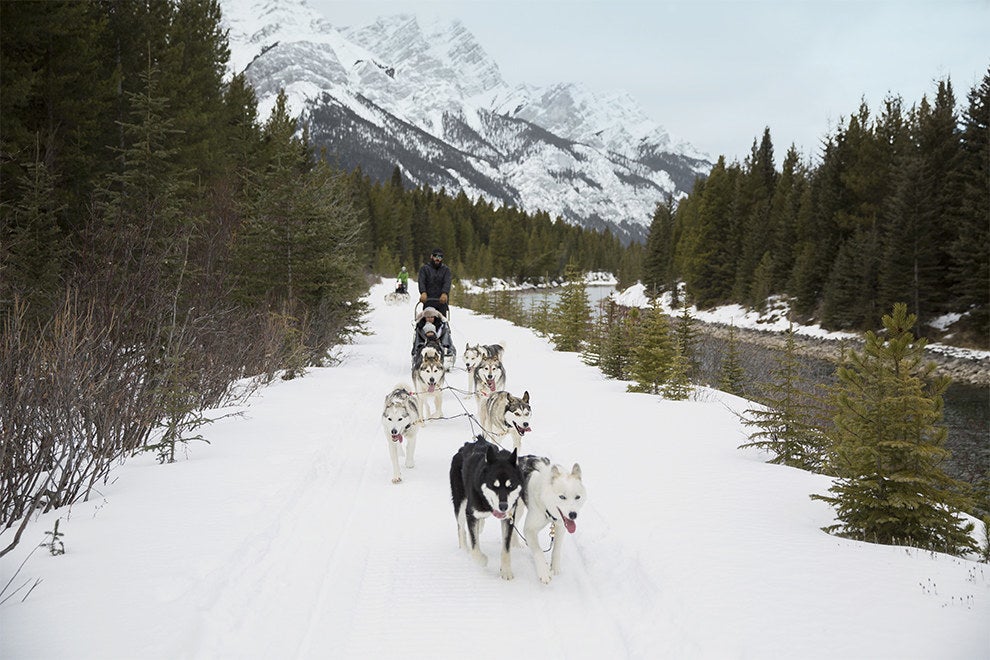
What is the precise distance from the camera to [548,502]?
352 centimetres

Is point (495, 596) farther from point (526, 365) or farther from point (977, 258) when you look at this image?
point (977, 258)

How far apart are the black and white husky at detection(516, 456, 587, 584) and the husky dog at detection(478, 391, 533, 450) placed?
1880 mm

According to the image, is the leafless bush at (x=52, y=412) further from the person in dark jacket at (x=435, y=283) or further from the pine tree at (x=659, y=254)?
the pine tree at (x=659, y=254)

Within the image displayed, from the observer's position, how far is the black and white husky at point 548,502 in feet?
11.2

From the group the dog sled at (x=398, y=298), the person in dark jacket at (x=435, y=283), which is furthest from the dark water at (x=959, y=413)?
the dog sled at (x=398, y=298)

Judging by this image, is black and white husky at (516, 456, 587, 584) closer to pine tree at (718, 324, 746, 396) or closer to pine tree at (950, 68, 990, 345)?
pine tree at (718, 324, 746, 396)

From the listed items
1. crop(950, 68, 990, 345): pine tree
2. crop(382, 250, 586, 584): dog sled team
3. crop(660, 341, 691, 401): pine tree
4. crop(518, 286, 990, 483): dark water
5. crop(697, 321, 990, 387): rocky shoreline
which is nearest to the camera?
crop(382, 250, 586, 584): dog sled team

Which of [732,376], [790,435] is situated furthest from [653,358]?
[732,376]

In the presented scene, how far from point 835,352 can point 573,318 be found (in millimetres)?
14251

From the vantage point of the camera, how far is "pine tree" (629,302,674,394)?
10.8 metres

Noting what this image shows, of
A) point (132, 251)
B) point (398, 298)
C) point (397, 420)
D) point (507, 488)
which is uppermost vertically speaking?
point (132, 251)

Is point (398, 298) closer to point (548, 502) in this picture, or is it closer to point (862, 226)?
point (862, 226)

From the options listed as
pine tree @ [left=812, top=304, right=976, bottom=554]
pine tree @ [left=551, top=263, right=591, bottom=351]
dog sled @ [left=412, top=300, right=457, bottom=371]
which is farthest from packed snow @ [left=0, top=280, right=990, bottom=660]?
pine tree @ [left=551, top=263, right=591, bottom=351]

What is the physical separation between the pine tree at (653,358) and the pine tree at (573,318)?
733 cm
